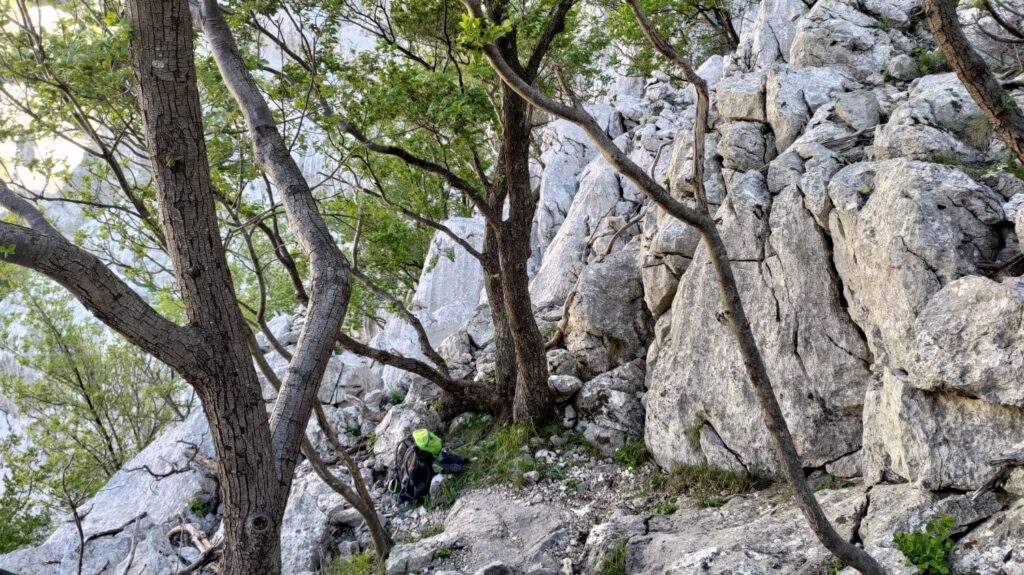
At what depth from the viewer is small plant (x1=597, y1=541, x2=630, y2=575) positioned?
6160 mm

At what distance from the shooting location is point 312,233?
3689 millimetres

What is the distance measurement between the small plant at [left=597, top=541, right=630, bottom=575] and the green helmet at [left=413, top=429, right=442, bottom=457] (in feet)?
11.8

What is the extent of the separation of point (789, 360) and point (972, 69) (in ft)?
10.5

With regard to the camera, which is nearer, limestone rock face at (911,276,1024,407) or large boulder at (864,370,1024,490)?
limestone rock face at (911,276,1024,407)

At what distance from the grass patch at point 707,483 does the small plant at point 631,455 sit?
0.50m

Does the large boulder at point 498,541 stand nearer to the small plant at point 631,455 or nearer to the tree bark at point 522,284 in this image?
the small plant at point 631,455

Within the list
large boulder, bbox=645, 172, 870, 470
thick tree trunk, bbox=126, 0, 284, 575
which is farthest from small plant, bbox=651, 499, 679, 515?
thick tree trunk, bbox=126, 0, 284, 575

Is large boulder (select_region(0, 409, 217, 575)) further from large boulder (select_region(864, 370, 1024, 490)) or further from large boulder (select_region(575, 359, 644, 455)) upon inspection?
large boulder (select_region(864, 370, 1024, 490))

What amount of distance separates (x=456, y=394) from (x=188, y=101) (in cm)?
804

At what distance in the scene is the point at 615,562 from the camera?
628 centimetres

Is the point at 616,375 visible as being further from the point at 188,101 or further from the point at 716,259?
the point at 188,101

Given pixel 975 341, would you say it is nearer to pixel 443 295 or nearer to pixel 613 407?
pixel 613 407

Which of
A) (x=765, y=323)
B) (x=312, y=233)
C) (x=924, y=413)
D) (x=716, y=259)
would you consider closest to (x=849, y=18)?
(x=765, y=323)

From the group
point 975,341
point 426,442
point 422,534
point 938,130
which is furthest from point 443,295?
point 975,341
